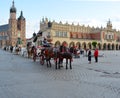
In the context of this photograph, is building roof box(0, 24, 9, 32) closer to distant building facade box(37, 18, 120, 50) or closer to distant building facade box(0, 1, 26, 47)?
distant building facade box(0, 1, 26, 47)

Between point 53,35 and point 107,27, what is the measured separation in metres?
34.5

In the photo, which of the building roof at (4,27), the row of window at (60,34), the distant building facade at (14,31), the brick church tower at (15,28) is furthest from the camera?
the building roof at (4,27)

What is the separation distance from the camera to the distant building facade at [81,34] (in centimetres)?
9780

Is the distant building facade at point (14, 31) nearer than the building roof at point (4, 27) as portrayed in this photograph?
Yes

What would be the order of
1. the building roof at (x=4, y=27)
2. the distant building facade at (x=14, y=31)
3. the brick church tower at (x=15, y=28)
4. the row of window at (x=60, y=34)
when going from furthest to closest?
the building roof at (x=4, y=27) → the distant building facade at (x=14, y=31) → the brick church tower at (x=15, y=28) → the row of window at (x=60, y=34)

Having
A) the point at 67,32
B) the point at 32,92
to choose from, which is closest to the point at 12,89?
the point at 32,92

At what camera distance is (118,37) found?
398 feet

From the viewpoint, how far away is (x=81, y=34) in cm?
10944

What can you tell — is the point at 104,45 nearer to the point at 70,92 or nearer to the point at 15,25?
the point at 15,25

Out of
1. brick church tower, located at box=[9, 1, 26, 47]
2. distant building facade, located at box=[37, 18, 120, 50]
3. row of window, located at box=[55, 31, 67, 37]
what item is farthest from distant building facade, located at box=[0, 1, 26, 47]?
row of window, located at box=[55, 31, 67, 37]

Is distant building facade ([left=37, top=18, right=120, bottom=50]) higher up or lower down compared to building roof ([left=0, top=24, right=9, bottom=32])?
lower down

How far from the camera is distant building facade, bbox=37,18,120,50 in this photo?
97.8 metres

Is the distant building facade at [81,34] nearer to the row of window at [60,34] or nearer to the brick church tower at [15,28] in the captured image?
the row of window at [60,34]

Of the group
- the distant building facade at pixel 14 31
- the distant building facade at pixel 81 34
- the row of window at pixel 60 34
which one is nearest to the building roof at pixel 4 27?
the distant building facade at pixel 14 31
